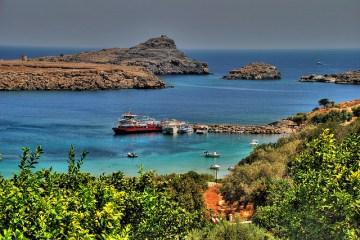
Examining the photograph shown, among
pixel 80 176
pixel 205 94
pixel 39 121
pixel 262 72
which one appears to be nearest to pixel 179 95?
pixel 205 94

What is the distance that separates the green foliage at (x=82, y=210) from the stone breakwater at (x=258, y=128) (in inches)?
2137

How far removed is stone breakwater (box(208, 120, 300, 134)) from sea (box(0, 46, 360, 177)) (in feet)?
8.45

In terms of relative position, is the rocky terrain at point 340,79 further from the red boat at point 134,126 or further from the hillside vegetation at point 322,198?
the hillside vegetation at point 322,198

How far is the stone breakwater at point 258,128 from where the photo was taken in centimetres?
6844

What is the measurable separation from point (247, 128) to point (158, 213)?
2333 inches

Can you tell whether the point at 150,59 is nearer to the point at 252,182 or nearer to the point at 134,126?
the point at 134,126

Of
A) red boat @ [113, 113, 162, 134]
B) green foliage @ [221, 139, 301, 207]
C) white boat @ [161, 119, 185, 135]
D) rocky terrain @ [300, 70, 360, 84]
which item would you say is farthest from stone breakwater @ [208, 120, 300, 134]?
rocky terrain @ [300, 70, 360, 84]

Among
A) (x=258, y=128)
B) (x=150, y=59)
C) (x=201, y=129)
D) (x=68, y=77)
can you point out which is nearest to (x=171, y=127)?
(x=201, y=129)

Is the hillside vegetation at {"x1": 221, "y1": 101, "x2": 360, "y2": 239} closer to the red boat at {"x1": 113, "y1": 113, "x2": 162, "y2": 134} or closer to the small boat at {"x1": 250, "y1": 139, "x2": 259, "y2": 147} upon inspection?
the small boat at {"x1": 250, "y1": 139, "x2": 259, "y2": 147}

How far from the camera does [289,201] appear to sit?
1354cm

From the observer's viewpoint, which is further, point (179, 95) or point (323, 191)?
point (179, 95)

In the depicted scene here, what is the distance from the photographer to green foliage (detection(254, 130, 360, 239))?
11570mm

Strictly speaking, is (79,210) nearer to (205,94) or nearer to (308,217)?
(308,217)

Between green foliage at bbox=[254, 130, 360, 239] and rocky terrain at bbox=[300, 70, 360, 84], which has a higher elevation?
green foliage at bbox=[254, 130, 360, 239]
